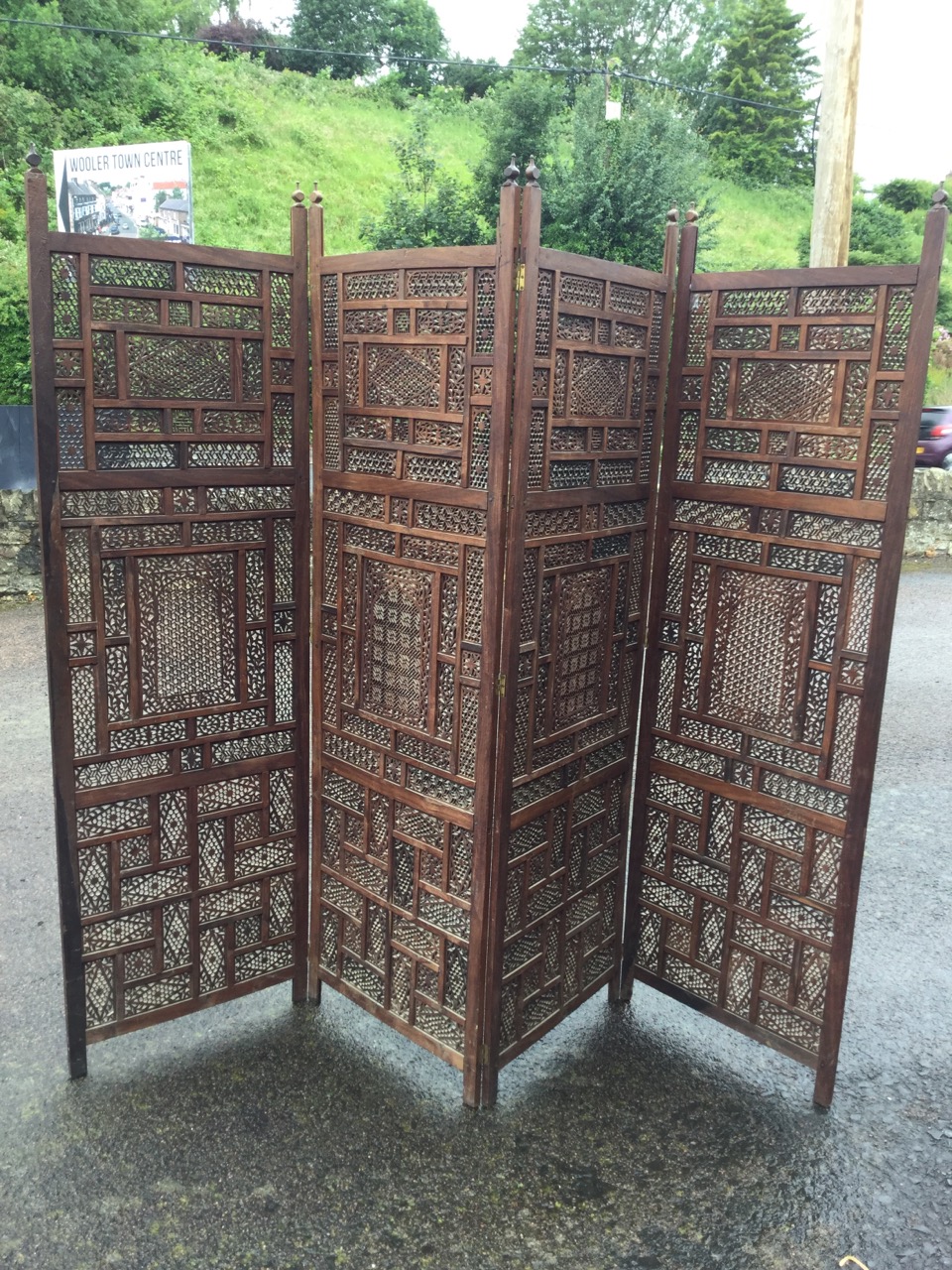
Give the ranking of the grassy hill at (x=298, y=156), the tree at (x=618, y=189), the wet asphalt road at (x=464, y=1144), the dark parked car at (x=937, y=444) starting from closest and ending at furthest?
the wet asphalt road at (x=464, y=1144) < the tree at (x=618, y=189) < the dark parked car at (x=937, y=444) < the grassy hill at (x=298, y=156)

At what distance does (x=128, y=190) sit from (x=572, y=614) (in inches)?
268

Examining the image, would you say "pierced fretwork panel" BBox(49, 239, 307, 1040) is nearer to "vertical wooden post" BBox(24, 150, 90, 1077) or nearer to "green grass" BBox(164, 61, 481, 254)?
"vertical wooden post" BBox(24, 150, 90, 1077)

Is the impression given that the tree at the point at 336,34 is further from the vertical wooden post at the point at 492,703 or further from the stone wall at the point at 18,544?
the vertical wooden post at the point at 492,703

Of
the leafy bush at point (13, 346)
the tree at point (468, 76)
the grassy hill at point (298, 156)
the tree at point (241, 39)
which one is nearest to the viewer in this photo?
the leafy bush at point (13, 346)

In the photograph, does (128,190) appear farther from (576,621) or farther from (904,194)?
(904,194)

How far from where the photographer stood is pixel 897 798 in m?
4.62

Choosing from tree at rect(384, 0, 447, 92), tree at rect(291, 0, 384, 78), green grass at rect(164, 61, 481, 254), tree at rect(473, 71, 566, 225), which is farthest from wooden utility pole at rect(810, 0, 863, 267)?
tree at rect(384, 0, 447, 92)

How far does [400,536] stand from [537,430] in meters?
0.45

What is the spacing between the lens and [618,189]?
32.3 feet

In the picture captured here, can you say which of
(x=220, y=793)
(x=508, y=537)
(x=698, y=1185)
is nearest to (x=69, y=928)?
(x=220, y=793)

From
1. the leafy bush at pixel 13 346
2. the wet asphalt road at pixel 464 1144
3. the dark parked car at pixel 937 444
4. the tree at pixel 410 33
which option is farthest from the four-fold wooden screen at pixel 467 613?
the tree at pixel 410 33

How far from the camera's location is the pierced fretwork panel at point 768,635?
7.31 feet

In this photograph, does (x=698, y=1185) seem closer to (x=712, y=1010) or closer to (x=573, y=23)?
(x=712, y=1010)

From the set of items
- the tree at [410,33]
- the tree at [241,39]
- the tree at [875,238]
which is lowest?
the tree at [875,238]
